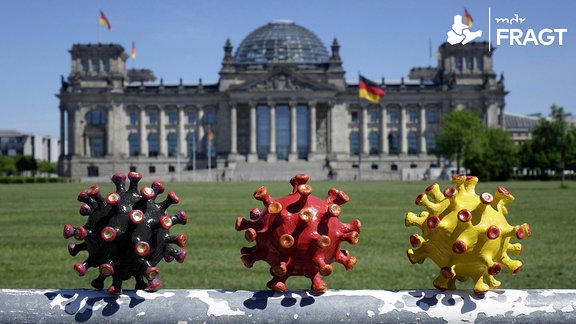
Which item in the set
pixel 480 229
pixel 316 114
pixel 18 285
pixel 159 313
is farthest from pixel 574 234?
pixel 316 114

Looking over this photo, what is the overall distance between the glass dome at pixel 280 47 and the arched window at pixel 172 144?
16949 millimetres

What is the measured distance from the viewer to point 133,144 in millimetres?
115125

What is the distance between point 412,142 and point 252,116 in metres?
25.5

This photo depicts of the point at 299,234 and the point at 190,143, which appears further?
the point at 190,143

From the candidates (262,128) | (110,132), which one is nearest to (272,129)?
(262,128)

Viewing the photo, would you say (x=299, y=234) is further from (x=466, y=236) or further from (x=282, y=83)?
(x=282, y=83)

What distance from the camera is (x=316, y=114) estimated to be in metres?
113

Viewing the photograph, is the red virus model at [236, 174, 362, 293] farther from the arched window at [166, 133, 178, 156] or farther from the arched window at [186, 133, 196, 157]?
the arched window at [166, 133, 178, 156]

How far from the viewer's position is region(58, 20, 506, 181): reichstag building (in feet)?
365

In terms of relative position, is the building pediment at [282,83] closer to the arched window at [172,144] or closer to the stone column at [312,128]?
the stone column at [312,128]

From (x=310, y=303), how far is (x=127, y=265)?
4.08ft

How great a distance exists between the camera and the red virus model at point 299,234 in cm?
443

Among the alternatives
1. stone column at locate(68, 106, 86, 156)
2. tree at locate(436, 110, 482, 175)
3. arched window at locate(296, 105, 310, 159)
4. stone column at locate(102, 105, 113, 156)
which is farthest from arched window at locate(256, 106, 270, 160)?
tree at locate(436, 110, 482, 175)

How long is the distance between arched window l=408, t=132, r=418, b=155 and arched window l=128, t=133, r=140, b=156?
139 feet
